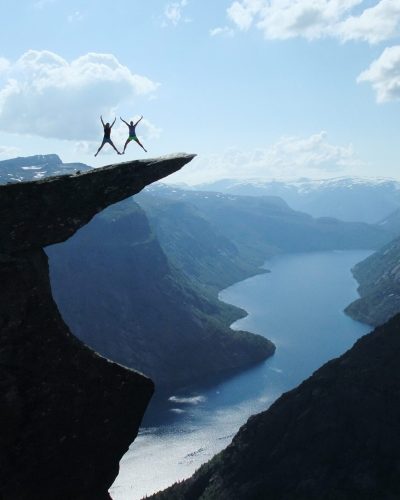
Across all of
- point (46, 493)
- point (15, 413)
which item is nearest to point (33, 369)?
point (15, 413)

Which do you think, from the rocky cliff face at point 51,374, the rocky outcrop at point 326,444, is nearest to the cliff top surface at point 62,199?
the rocky cliff face at point 51,374

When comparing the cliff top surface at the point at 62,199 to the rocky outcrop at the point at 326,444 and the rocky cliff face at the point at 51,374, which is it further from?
the rocky outcrop at the point at 326,444

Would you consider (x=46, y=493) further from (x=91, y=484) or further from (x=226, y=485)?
(x=226, y=485)

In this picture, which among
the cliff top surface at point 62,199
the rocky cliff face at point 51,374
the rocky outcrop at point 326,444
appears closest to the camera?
the rocky cliff face at point 51,374

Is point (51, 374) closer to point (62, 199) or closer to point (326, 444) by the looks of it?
point (62, 199)

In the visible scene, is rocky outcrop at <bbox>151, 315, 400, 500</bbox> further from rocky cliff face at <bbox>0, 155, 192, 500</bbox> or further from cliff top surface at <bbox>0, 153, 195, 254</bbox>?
cliff top surface at <bbox>0, 153, 195, 254</bbox>

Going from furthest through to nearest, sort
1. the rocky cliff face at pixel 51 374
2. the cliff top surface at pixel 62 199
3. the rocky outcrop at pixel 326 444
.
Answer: the rocky outcrop at pixel 326 444 < the cliff top surface at pixel 62 199 < the rocky cliff face at pixel 51 374

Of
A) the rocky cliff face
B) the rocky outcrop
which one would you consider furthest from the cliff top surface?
the rocky outcrop
